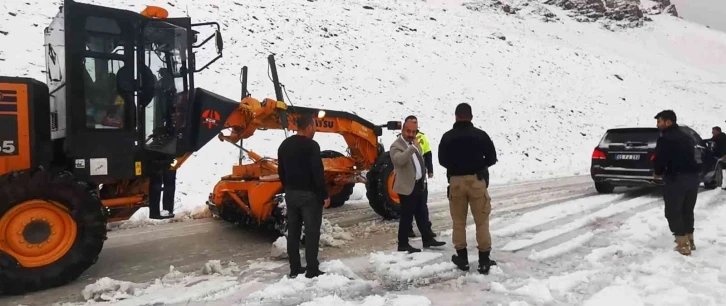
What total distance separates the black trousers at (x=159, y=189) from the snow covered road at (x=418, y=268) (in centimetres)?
63

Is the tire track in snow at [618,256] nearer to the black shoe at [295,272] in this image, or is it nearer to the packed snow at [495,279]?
the packed snow at [495,279]

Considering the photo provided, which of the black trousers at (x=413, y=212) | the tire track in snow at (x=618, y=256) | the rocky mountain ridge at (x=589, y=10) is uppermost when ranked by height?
the rocky mountain ridge at (x=589, y=10)

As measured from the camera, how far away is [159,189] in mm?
6582

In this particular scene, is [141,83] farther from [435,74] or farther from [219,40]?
[435,74]

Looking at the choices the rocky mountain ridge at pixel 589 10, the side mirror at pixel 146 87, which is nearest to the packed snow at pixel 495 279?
the side mirror at pixel 146 87

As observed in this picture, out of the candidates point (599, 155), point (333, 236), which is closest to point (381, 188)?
point (333, 236)

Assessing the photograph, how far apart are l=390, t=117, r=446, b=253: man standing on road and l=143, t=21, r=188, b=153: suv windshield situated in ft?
9.08

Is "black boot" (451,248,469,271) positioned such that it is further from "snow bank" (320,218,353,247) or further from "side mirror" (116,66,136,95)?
"side mirror" (116,66,136,95)

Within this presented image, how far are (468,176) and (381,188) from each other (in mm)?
2902

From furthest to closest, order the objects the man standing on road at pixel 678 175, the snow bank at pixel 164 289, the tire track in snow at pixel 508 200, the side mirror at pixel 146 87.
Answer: the tire track in snow at pixel 508 200, the man standing on road at pixel 678 175, the side mirror at pixel 146 87, the snow bank at pixel 164 289

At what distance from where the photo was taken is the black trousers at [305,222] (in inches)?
216

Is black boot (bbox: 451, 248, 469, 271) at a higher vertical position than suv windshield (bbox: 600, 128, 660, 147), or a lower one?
lower

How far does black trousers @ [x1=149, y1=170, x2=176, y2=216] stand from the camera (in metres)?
6.52

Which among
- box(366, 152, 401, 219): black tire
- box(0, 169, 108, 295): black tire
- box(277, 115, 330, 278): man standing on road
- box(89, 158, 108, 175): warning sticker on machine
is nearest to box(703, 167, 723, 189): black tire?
box(366, 152, 401, 219): black tire
